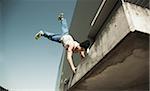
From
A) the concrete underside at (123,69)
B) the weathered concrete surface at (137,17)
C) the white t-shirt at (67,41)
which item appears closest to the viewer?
the weathered concrete surface at (137,17)

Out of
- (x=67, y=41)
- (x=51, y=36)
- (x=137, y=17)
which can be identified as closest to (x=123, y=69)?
(x=137, y=17)

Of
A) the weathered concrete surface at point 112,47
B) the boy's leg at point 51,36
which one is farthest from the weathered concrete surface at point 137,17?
the boy's leg at point 51,36

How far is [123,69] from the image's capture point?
196 centimetres

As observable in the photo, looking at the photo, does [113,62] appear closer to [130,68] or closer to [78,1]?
[130,68]

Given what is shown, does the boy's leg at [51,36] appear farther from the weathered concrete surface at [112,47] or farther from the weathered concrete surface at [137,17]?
the weathered concrete surface at [137,17]

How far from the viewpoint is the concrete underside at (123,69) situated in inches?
56.1

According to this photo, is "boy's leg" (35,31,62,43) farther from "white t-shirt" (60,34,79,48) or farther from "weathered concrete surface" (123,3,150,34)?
"weathered concrete surface" (123,3,150,34)

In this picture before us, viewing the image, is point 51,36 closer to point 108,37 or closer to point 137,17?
point 108,37

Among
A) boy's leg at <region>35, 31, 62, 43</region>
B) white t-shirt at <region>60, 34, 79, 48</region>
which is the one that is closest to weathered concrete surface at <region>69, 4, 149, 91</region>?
white t-shirt at <region>60, 34, 79, 48</region>

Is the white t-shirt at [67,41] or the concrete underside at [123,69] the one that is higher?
the white t-shirt at [67,41]

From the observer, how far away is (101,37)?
1.73m

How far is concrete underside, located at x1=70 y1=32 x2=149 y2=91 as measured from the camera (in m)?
1.43

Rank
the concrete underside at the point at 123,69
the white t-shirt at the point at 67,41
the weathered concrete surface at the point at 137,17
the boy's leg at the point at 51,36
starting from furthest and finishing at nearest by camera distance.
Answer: the boy's leg at the point at 51,36, the white t-shirt at the point at 67,41, the concrete underside at the point at 123,69, the weathered concrete surface at the point at 137,17

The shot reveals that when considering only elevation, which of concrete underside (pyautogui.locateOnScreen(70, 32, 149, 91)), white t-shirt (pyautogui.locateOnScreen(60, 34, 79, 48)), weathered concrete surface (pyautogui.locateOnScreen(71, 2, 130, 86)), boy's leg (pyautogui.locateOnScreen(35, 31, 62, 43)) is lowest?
concrete underside (pyautogui.locateOnScreen(70, 32, 149, 91))
